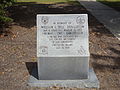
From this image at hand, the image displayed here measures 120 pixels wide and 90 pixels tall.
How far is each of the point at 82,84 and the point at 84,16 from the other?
4.20 ft

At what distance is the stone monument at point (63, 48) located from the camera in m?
5.19

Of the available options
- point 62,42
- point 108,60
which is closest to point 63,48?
point 62,42

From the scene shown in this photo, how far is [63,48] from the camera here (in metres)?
5.27

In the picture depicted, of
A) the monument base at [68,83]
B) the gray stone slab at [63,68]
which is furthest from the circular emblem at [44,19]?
the monument base at [68,83]

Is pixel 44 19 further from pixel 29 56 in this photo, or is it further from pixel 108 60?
pixel 108 60

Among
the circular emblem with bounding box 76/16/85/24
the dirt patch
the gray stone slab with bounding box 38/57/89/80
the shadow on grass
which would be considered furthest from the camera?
the shadow on grass

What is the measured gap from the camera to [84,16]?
5.13 metres

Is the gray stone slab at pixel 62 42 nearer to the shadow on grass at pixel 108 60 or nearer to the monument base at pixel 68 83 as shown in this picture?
the monument base at pixel 68 83

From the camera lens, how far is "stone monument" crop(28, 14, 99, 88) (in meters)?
5.19

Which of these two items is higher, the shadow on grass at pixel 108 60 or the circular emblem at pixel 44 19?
the circular emblem at pixel 44 19

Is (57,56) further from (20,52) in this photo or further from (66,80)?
(20,52)

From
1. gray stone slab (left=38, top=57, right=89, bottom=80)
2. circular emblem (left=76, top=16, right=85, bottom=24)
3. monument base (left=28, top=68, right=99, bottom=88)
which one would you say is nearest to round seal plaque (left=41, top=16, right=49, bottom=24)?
circular emblem (left=76, top=16, right=85, bottom=24)

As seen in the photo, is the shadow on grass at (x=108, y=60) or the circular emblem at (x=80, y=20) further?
the shadow on grass at (x=108, y=60)

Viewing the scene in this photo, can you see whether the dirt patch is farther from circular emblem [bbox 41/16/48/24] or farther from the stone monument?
circular emblem [bbox 41/16/48/24]
